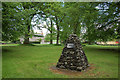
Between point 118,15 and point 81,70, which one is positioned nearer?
point 81,70

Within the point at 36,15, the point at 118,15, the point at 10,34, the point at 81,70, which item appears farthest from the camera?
the point at 36,15

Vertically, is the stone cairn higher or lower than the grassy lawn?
higher

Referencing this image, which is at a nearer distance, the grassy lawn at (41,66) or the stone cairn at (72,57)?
the grassy lawn at (41,66)

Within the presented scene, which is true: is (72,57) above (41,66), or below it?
above

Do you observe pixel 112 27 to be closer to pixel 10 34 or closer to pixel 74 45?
pixel 74 45

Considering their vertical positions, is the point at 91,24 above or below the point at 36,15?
below

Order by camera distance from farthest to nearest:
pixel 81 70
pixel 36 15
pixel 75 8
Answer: pixel 36 15 → pixel 75 8 → pixel 81 70

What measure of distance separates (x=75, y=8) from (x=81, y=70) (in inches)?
508

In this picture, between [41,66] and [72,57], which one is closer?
[72,57]

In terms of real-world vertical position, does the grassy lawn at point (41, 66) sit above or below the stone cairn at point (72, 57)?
below

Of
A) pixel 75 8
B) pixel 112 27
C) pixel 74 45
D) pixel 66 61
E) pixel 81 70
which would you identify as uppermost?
pixel 75 8

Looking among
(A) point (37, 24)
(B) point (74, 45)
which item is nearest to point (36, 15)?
(A) point (37, 24)

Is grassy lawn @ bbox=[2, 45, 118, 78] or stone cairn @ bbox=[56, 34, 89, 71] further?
stone cairn @ bbox=[56, 34, 89, 71]

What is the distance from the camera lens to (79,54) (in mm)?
7160
